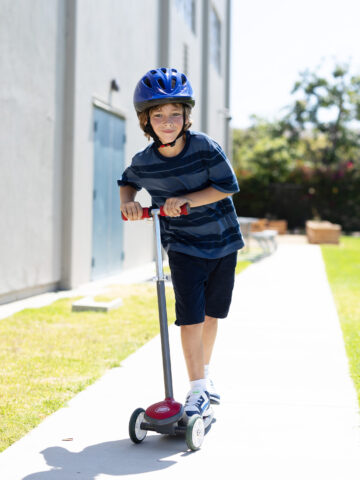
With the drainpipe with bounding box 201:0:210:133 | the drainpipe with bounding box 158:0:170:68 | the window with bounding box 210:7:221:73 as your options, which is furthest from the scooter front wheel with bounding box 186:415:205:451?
the window with bounding box 210:7:221:73

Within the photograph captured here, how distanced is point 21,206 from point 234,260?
4.52 metres

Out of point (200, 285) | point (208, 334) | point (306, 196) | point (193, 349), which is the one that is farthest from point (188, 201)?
point (306, 196)

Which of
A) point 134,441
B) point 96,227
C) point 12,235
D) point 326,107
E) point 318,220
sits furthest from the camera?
point 326,107

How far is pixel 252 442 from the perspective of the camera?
329cm

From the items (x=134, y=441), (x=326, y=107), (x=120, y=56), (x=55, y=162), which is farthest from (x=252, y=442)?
(x=326, y=107)

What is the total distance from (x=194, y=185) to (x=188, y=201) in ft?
0.82

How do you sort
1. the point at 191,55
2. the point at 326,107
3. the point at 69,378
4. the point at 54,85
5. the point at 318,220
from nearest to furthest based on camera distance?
the point at 69,378 < the point at 54,85 < the point at 191,55 < the point at 318,220 < the point at 326,107

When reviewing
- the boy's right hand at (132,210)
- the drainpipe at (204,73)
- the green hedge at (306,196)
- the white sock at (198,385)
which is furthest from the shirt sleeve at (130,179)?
the green hedge at (306,196)

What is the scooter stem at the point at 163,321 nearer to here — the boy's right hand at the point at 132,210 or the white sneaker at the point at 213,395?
the boy's right hand at the point at 132,210

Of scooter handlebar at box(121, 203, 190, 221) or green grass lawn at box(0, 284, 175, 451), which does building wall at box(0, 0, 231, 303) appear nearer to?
green grass lawn at box(0, 284, 175, 451)

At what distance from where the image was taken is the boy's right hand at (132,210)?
3.39 metres

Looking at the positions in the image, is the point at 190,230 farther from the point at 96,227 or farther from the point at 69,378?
the point at 96,227

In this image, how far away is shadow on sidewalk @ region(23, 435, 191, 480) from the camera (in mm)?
2900

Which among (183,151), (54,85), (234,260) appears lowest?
(234,260)
